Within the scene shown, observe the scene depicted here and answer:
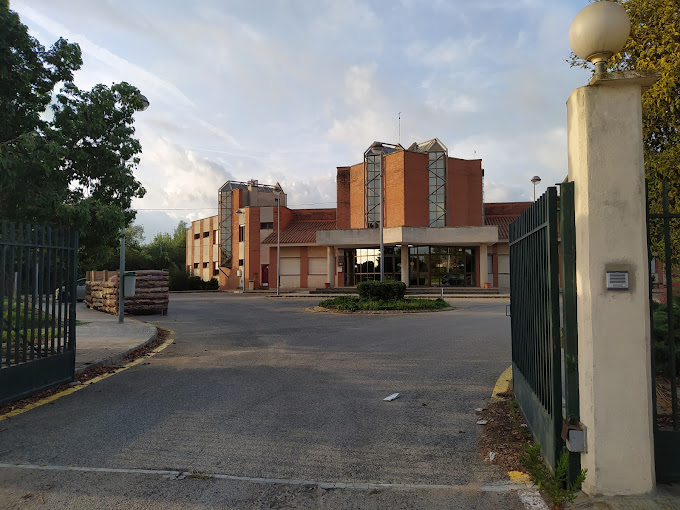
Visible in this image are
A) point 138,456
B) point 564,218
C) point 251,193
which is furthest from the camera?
point 251,193

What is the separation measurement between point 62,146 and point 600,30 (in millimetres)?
7176

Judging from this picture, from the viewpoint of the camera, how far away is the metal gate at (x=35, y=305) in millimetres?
5770

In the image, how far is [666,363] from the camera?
6.02 metres

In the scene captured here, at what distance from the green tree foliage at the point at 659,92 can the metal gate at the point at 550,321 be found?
8.05 feet

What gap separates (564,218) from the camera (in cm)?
356

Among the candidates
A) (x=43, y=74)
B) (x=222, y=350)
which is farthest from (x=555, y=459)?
(x=43, y=74)

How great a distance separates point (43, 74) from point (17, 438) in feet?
21.1

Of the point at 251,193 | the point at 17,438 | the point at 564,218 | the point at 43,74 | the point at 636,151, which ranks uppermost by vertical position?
the point at 251,193

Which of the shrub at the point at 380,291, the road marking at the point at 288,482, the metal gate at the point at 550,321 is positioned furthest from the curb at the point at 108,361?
the shrub at the point at 380,291

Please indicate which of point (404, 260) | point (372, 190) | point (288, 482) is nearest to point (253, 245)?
point (372, 190)

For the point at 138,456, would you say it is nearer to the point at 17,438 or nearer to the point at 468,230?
the point at 17,438

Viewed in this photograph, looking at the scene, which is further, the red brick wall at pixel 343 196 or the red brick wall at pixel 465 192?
the red brick wall at pixel 343 196

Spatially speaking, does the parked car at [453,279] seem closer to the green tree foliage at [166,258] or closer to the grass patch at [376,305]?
the grass patch at [376,305]

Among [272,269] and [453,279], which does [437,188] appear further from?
[272,269]
